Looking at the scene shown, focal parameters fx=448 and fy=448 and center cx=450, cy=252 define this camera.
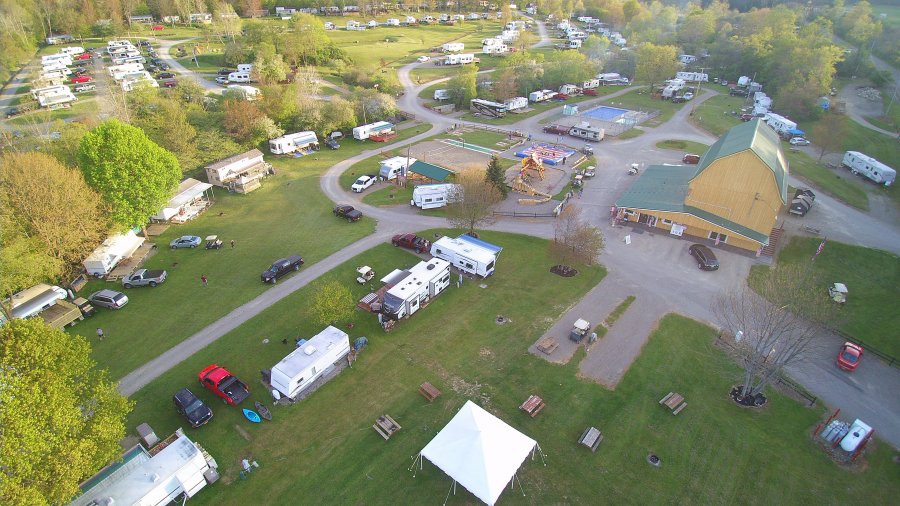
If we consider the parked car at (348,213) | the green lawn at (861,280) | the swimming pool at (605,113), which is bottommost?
the green lawn at (861,280)

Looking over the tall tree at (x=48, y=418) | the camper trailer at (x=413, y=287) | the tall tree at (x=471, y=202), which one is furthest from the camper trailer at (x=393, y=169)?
the tall tree at (x=48, y=418)

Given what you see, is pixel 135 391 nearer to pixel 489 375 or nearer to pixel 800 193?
pixel 489 375

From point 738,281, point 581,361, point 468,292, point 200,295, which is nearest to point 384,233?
point 468,292

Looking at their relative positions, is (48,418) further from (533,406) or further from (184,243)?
(184,243)

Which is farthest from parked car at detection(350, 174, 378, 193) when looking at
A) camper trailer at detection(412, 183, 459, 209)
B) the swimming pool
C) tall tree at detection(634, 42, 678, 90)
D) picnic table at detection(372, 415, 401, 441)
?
tall tree at detection(634, 42, 678, 90)

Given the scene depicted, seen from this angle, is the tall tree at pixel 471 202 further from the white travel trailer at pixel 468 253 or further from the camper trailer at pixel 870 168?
the camper trailer at pixel 870 168
